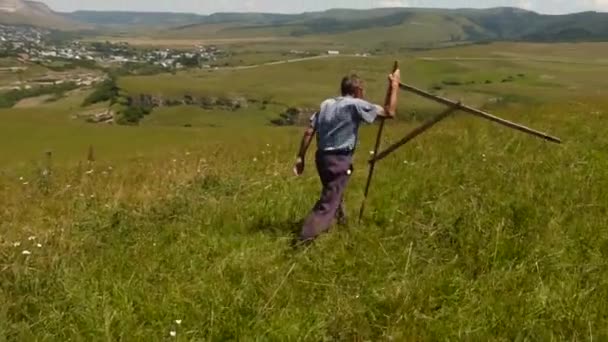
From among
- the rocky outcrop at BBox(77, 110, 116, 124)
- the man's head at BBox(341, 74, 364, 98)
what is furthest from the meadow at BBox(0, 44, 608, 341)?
the rocky outcrop at BBox(77, 110, 116, 124)

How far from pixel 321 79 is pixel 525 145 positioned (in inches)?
7190

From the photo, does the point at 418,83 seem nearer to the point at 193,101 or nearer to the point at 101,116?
the point at 193,101

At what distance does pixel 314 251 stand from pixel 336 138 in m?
1.44

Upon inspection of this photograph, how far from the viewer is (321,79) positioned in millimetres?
193625

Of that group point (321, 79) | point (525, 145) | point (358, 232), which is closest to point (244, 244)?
point (358, 232)

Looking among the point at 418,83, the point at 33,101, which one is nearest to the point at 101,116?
the point at 33,101

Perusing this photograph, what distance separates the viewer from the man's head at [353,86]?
8.37 meters

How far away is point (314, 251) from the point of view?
25.2 feet

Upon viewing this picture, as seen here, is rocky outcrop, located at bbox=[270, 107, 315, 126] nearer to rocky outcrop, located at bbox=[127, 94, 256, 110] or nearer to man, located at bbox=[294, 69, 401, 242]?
rocky outcrop, located at bbox=[127, 94, 256, 110]

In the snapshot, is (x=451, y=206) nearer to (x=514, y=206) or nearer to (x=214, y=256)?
(x=514, y=206)

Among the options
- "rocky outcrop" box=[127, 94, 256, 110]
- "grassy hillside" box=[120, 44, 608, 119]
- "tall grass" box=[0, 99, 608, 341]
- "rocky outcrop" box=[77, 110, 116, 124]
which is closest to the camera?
"tall grass" box=[0, 99, 608, 341]

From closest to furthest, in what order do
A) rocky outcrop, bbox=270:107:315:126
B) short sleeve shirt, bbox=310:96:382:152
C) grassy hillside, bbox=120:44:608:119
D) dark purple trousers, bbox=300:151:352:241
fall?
dark purple trousers, bbox=300:151:352:241 → short sleeve shirt, bbox=310:96:382:152 → rocky outcrop, bbox=270:107:315:126 → grassy hillside, bbox=120:44:608:119

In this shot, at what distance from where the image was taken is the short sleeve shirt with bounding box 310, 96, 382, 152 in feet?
27.2

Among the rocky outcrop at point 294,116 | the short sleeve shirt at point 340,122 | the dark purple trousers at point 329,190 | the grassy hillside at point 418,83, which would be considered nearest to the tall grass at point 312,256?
the dark purple trousers at point 329,190
